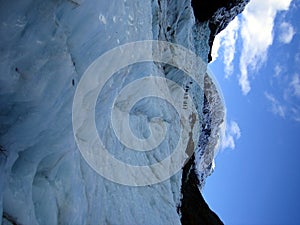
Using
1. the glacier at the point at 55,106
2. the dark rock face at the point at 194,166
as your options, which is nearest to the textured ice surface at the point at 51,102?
the glacier at the point at 55,106

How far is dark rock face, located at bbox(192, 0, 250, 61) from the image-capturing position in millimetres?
17622

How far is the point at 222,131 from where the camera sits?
885 inches

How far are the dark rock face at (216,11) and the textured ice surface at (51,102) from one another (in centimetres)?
1315

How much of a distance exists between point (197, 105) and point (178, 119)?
482cm

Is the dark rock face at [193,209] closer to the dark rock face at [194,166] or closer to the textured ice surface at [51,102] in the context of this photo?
the dark rock face at [194,166]

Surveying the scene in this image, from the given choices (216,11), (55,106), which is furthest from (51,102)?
(216,11)

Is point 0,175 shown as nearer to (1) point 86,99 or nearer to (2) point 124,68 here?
(1) point 86,99

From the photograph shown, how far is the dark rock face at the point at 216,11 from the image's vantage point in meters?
17.6

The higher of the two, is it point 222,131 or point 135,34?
point 222,131

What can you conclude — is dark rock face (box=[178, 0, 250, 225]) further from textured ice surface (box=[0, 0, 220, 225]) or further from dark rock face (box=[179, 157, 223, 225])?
textured ice surface (box=[0, 0, 220, 225])

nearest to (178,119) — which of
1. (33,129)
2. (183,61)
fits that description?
(183,61)

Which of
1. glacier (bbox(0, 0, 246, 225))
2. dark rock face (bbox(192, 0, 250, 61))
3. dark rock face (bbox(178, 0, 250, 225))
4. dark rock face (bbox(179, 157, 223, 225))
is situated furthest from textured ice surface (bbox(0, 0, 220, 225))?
dark rock face (bbox(192, 0, 250, 61))

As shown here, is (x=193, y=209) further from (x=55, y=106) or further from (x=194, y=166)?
(x=55, y=106)

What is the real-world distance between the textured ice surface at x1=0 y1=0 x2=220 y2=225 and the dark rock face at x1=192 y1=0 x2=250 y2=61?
518 inches
